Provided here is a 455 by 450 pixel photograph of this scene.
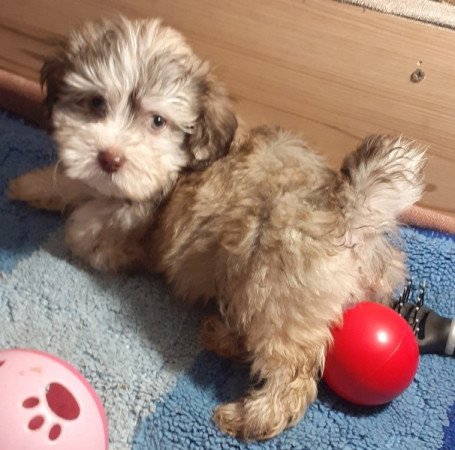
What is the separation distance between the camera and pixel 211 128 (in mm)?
1335

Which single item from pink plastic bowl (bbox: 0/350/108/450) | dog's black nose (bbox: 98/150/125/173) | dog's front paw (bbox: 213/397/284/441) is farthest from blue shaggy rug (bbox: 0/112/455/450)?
dog's black nose (bbox: 98/150/125/173)

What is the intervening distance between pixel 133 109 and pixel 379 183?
516mm

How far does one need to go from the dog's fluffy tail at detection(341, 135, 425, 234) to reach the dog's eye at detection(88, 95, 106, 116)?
52cm

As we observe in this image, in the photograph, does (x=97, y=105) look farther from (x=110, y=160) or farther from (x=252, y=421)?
(x=252, y=421)

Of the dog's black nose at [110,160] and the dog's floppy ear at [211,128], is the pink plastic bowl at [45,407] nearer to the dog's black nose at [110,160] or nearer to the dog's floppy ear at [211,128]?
the dog's black nose at [110,160]

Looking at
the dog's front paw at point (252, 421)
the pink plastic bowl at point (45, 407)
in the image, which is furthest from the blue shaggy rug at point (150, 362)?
the pink plastic bowl at point (45, 407)

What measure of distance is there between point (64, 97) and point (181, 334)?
1.94 ft

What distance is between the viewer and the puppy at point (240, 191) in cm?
126

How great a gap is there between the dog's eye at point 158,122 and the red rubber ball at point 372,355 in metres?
0.55

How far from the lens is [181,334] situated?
149 centimetres

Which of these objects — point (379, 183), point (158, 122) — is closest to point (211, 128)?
point (158, 122)

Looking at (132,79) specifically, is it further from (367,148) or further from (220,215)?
(367,148)

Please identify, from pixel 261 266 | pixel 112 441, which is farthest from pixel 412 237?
pixel 112 441

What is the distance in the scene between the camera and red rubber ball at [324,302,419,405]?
126 cm
